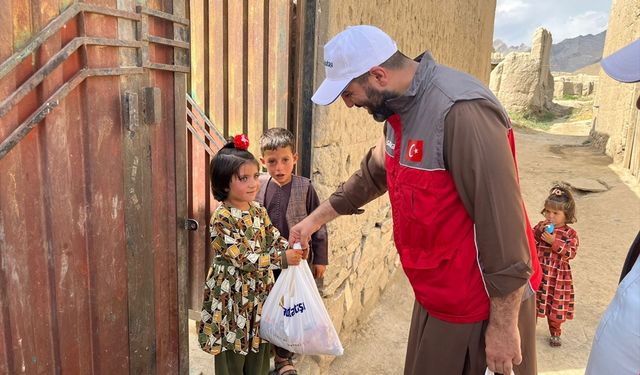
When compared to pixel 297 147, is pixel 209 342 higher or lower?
lower

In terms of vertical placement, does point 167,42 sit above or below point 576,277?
above

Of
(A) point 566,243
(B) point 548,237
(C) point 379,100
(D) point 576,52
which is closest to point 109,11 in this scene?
(C) point 379,100

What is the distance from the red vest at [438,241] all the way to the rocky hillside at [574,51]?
84.6m

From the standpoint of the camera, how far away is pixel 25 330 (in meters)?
1.55

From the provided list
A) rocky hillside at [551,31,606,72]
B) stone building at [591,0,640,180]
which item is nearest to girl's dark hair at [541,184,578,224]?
stone building at [591,0,640,180]

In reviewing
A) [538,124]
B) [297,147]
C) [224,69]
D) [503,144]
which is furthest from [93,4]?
[538,124]

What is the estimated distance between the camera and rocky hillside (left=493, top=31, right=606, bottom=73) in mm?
81938

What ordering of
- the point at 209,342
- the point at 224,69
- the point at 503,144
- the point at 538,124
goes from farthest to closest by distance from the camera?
the point at 538,124 < the point at 224,69 < the point at 209,342 < the point at 503,144

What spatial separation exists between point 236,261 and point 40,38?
46.4 inches

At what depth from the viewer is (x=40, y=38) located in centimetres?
145

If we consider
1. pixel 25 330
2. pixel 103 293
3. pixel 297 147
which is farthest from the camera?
pixel 297 147

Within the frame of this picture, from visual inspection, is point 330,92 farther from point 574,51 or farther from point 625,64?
point 574,51

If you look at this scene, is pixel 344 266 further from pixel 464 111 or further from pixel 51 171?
pixel 51 171

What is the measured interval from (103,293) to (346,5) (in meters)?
2.19
